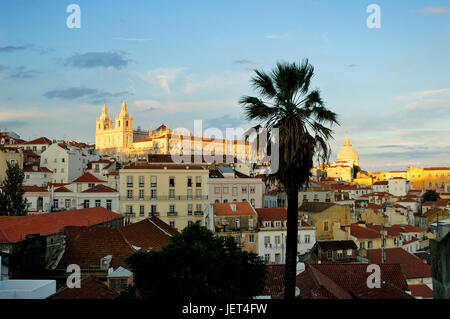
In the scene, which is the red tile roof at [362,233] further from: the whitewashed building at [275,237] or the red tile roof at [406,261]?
the red tile roof at [406,261]

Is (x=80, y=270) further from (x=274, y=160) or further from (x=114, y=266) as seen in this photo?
(x=274, y=160)

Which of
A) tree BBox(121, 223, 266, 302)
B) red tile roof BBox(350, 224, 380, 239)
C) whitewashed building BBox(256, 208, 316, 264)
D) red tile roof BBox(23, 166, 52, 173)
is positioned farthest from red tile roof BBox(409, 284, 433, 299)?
red tile roof BBox(23, 166, 52, 173)

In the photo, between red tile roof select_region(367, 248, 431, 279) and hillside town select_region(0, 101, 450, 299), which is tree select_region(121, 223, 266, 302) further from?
red tile roof select_region(367, 248, 431, 279)

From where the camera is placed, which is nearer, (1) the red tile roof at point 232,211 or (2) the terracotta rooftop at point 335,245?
(2) the terracotta rooftop at point 335,245

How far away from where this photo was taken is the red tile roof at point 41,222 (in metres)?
19.0

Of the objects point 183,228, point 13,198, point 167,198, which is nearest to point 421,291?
point 183,228

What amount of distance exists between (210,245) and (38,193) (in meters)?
49.4

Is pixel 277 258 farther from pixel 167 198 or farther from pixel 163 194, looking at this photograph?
pixel 163 194

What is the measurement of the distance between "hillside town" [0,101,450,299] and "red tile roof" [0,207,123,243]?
86 mm

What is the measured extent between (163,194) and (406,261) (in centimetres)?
2296

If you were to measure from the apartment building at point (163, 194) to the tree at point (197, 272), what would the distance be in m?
29.2

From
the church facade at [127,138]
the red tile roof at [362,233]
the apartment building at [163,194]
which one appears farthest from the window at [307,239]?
the church facade at [127,138]

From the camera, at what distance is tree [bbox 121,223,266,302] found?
10.7 m
